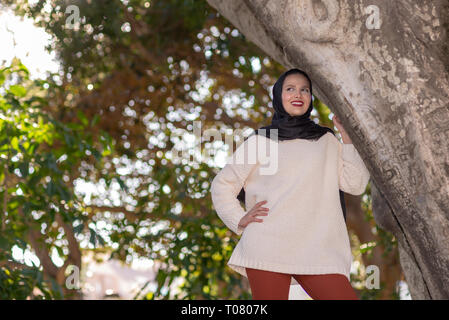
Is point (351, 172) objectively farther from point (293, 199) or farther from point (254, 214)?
point (254, 214)

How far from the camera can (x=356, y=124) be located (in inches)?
98.0

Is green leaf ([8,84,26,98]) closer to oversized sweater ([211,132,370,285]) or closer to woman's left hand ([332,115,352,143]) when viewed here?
oversized sweater ([211,132,370,285])

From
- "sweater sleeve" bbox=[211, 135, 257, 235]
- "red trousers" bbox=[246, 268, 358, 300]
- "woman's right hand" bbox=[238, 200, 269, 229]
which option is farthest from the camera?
"sweater sleeve" bbox=[211, 135, 257, 235]

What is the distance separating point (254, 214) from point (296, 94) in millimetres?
575

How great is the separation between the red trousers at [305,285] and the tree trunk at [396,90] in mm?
345

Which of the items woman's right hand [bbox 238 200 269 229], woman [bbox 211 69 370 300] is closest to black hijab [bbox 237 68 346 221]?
woman [bbox 211 69 370 300]

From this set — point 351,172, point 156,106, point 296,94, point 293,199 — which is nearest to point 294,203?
point 293,199

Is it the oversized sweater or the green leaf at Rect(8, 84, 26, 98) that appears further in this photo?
the green leaf at Rect(8, 84, 26, 98)

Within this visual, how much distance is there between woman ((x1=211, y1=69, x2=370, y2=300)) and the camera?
2.50m

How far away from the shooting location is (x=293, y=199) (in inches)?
101

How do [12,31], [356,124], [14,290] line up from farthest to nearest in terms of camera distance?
[12,31], [14,290], [356,124]

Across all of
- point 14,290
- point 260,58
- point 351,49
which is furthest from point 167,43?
point 351,49
